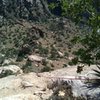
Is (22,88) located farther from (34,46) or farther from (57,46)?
(57,46)

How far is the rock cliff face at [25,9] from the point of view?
103m

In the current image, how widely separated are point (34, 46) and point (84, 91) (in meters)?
48.3

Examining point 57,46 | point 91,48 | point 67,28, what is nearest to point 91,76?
point 91,48

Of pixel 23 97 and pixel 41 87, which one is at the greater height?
pixel 41 87

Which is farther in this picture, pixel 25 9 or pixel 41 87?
pixel 25 9

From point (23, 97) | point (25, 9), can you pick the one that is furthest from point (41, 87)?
point (25, 9)

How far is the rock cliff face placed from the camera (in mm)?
103312

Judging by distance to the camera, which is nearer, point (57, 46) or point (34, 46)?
point (34, 46)

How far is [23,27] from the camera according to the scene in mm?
91062

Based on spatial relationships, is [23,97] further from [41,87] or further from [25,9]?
[25,9]

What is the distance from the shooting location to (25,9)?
4375 inches

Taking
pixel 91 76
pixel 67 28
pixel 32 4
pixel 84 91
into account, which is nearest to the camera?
pixel 84 91

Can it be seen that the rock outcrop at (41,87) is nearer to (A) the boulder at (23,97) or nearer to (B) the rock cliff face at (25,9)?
(A) the boulder at (23,97)

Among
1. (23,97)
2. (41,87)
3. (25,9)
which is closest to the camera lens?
(23,97)
